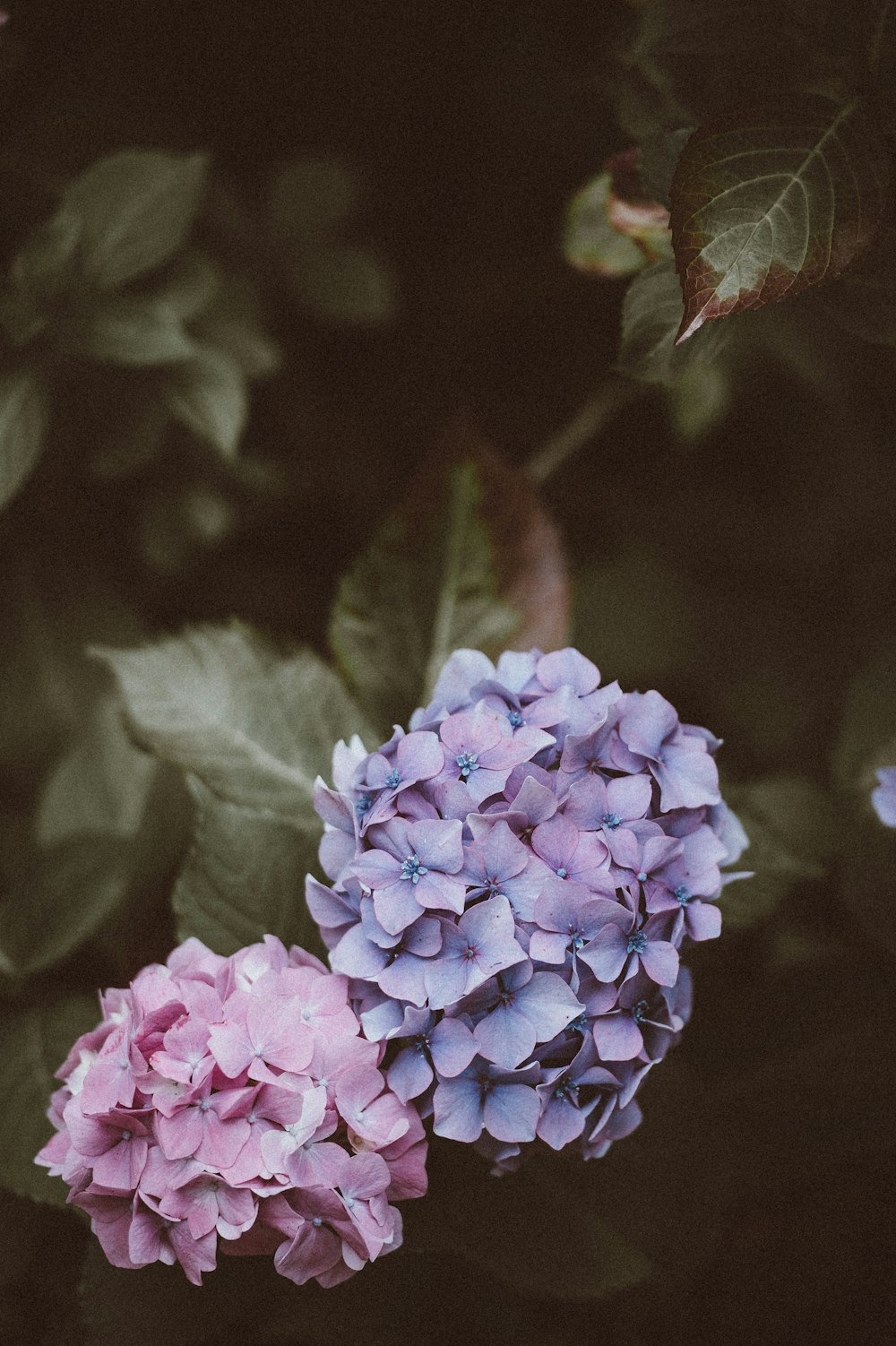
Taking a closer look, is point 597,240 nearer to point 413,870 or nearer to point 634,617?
point 634,617

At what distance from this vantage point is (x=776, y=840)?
4.20ft

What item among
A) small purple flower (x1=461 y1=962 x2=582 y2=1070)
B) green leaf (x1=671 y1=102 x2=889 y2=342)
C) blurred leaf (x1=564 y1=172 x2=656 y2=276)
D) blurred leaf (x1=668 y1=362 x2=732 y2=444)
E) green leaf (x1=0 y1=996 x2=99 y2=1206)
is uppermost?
green leaf (x1=671 y1=102 x2=889 y2=342)

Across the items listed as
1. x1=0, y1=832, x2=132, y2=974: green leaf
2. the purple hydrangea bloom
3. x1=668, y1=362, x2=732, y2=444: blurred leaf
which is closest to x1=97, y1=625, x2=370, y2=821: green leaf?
x1=0, y1=832, x2=132, y2=974: green leaf

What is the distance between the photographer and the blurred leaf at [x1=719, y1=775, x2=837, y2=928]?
3.78ft

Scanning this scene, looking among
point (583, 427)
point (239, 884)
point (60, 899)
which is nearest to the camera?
point (239, 884)

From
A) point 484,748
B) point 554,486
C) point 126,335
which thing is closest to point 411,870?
point 484,748

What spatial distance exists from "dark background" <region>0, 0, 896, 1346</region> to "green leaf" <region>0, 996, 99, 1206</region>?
12 cm

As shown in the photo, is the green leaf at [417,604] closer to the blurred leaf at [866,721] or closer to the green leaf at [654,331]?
the green leaf at [654,331]

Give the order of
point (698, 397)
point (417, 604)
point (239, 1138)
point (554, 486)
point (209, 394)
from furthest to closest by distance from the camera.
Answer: point (554, 486)
point (698, 397)
point (209, 394)
point (417, 604)
point (239, 1138)

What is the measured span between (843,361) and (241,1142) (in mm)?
1376

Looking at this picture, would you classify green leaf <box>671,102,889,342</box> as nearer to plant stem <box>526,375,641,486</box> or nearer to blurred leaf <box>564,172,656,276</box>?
blurred leaf <box>564,172,656,276</box>

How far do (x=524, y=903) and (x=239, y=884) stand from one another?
343mm

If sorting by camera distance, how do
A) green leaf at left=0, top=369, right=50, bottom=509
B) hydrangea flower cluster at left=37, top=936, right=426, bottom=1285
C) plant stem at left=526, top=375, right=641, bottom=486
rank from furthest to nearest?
plant stem at left=526, top=375, right=641, bottom=486 → green leaf at left=0, top=369, right=50, bottom=509 → hydrangea flower cluster at left=37, top=936, right=426, bottom=1285

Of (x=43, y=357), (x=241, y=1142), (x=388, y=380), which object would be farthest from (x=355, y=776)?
(x=388, y=380)
